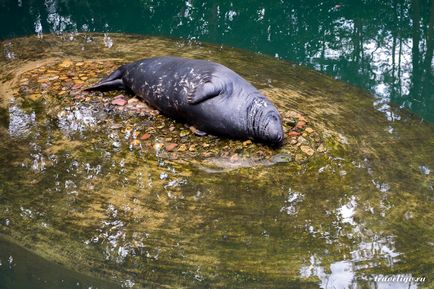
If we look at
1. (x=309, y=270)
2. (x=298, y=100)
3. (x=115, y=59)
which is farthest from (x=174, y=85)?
(x=309, y=270)

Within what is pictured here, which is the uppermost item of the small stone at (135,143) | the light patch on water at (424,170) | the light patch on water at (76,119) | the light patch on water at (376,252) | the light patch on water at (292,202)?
the light patch on water at (76,119)

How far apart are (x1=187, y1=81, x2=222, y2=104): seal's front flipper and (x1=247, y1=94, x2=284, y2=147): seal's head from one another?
346 mm

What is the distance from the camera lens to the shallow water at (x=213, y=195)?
11.7ft

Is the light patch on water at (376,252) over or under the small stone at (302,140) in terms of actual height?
under

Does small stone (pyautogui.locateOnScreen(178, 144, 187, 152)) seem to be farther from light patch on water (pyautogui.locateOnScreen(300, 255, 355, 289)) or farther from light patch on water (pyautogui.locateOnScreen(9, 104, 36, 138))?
light patch on water (pyautogui.locateOnScreen(300, 255, 355, 289))

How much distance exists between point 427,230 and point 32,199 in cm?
302

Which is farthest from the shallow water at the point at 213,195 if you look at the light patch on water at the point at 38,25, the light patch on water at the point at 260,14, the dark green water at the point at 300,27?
the light patch on water at the point at 260,14

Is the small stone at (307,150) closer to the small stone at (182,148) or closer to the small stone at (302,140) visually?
the small stone at (302,140)

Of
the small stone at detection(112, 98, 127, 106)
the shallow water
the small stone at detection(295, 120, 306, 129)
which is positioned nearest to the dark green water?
the small stone at detection(295, 120, 306, 129)

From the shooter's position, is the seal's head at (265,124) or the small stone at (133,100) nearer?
the seal's head at (265,124)

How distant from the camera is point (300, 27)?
30.2 ft

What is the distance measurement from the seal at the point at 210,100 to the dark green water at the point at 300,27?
2.47 m

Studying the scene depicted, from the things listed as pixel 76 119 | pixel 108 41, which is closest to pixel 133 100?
pixel 76 119

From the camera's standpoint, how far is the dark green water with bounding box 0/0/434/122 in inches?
298
